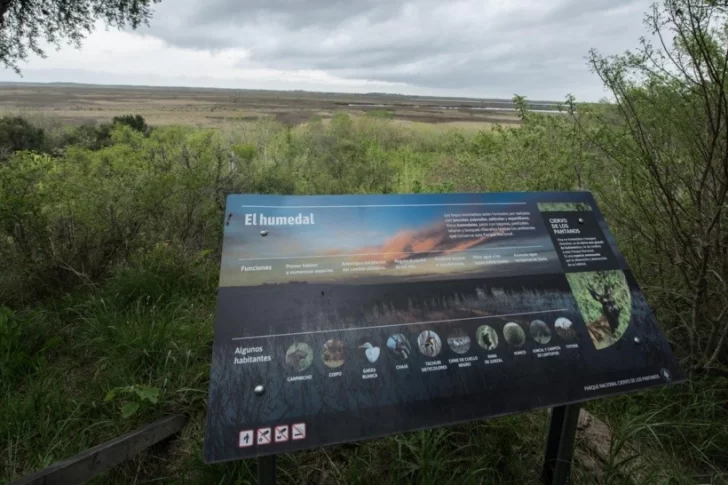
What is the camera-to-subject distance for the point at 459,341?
1.71m

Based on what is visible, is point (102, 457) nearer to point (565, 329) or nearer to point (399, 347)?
point (399, 347)

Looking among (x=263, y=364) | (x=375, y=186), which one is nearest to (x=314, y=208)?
(x=263, y=364)

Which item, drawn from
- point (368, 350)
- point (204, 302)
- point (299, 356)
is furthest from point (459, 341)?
point (204, 302)

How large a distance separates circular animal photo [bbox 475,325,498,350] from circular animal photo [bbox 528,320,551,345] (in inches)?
7.0

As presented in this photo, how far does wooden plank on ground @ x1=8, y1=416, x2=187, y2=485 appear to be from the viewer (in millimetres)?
1689

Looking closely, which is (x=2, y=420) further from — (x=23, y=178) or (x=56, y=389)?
(x=23, y=178)

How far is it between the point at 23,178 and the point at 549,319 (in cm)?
416

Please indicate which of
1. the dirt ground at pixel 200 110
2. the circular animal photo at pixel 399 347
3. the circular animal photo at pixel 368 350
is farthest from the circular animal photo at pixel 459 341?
the dirt ground at pixel 200 110

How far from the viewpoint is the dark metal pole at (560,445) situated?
1.93 meters

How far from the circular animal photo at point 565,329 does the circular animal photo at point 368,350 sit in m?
0.81

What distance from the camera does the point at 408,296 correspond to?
1.76m

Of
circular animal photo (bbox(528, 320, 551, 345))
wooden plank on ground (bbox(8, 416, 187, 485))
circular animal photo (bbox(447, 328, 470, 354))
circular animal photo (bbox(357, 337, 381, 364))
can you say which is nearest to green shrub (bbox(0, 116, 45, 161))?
wooden plank on ground (bbox(8, 416, 187, 485))

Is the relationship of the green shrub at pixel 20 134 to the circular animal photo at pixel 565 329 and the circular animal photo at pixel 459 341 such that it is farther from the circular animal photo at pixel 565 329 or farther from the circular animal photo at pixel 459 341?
the circular animal photo at pixel 565 329

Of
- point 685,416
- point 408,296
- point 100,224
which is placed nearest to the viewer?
point 408,296
